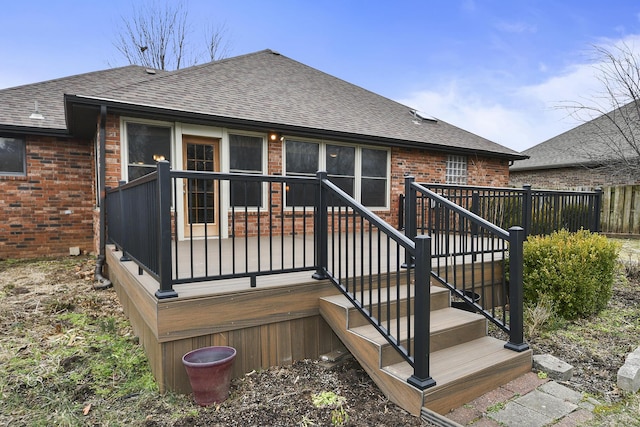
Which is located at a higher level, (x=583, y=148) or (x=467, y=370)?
(x=583, y=148)

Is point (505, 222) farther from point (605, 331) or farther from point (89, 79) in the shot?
point (89, 79)

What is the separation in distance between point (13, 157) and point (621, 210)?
14.3m

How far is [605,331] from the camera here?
362 cm

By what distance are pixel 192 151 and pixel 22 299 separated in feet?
10.4

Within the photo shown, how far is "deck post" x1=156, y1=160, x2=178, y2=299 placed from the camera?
246 cm

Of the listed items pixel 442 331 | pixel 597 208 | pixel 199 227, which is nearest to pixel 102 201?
pixel 199 227

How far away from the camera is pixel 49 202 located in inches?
299

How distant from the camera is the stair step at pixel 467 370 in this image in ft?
7.47

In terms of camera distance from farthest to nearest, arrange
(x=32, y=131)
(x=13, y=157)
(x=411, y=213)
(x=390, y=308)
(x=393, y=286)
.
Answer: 1. (x=13, y=157)
2. (x=32, y=131)
3. (x=411, y=213)
4. (x=393, y=286)
5. (x=390, y=308)

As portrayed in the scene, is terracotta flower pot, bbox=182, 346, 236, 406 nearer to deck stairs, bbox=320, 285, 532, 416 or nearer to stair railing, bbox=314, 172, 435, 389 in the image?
deck stairs, bbox=320, 285, 532, 416

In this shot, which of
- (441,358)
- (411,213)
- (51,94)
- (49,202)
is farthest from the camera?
(51,94)

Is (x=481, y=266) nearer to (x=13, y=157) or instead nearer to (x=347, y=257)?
(x=347, y=257)

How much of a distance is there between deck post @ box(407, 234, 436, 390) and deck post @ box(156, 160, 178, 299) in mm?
1604

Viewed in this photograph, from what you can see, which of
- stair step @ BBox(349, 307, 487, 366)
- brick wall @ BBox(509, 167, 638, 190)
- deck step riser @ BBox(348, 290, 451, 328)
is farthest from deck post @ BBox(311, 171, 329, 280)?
brick wall @ BBox(509, 167, 638, 190)
